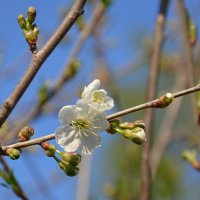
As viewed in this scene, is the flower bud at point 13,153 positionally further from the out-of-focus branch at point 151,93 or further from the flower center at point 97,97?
the out-of-focus branch at point 151,93

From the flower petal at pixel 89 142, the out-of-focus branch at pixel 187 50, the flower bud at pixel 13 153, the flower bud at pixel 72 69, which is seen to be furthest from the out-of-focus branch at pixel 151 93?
the flower bud at pixel 13 153

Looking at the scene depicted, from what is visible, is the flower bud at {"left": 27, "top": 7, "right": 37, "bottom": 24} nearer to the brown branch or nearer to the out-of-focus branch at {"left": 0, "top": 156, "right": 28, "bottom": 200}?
the brown branch

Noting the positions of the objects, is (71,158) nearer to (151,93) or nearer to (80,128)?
(80,128)

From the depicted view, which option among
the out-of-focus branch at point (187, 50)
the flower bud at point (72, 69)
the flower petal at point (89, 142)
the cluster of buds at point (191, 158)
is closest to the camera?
the flower petal at point (89, 142)

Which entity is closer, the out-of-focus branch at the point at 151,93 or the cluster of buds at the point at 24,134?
the cluster of buds at the point at 24,134

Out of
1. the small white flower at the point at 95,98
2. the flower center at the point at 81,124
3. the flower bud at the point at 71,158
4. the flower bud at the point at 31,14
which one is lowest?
the flower bud at the point at 71,158

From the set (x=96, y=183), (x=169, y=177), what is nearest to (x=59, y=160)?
(x=169, y=177)
